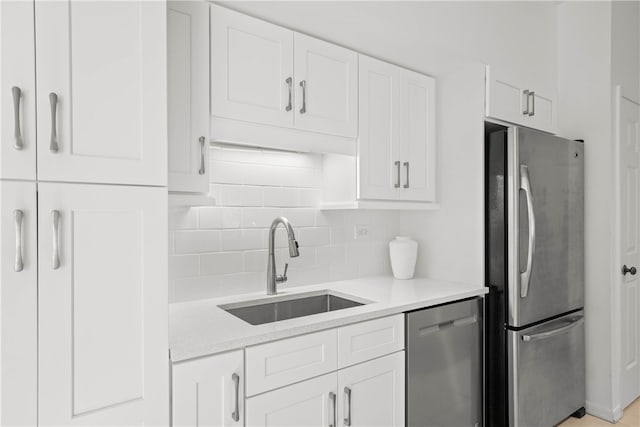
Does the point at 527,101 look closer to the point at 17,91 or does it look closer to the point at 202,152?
the point at 202,152

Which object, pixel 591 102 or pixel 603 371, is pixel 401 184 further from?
pixel 603 371

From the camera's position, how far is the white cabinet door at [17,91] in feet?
3.47

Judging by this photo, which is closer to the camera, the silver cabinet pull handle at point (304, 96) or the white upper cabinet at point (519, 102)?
the silver cabinet pull handle at point (304, 96)

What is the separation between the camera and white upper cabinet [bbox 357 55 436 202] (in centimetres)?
218

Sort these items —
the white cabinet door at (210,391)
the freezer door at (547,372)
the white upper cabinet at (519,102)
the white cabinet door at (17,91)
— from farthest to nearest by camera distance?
1. the white upper cabinet at (519,102)
2. the freezer door at (547,372)
3. the white cabinet door at (210,391)
4. the white cabinet door at (17,91)

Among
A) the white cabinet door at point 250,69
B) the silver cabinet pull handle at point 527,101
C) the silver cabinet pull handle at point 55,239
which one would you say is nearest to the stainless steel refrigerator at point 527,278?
the silver cabinet pull handle at point 527,101

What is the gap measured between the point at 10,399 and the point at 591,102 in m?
3.39

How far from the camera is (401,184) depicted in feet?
7.68

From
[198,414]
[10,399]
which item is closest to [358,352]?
[198,414]

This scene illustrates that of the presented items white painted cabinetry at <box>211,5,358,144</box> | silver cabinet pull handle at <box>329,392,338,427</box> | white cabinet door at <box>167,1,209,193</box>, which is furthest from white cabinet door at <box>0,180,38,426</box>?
silver cabinet pull handle at <box>329,392,338,427</box>

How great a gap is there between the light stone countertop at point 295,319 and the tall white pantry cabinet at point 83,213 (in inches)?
5.7

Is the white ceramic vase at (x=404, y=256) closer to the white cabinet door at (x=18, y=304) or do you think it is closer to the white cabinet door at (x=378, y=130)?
the white cabinet door at (x=378, y=130)

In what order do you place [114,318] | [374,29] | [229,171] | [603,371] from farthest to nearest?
1. [603,371]
2. [229,171]
3. [374,29]
4. [114,318]

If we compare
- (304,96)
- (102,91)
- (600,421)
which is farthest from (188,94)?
(600,421)
